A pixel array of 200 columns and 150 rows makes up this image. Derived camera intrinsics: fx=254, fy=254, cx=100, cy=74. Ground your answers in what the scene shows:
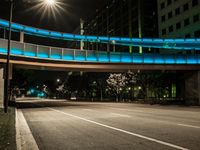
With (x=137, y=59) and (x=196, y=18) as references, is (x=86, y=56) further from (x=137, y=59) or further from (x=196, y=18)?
(x=196, y=18)

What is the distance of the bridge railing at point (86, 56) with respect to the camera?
29.8 meters

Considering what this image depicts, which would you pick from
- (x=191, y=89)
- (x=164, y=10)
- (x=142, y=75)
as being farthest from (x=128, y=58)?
(x=164, y=10)

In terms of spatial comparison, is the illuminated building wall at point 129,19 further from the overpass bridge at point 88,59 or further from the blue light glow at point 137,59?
the blue light glow at point 137,59

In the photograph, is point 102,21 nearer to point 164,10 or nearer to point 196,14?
point 164,10

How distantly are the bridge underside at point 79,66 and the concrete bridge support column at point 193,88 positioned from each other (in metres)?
1.40

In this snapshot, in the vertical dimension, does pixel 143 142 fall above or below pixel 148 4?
below

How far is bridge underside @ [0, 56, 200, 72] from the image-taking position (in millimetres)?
31509

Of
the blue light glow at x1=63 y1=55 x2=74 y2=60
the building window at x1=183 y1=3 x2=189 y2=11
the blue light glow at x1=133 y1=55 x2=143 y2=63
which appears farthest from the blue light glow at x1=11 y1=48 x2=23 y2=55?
the building window at x1=183 y1=3 x2=189 y2=11

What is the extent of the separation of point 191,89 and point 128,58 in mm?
11290

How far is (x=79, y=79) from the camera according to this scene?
99.4 m

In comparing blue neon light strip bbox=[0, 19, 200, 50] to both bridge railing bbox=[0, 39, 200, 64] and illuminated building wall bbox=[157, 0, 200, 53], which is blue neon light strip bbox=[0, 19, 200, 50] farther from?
illuminated building wall bbox=[157, 0, 200, 53]

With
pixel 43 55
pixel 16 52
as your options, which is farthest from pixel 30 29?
pixel 16 52

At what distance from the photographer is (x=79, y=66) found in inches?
1379

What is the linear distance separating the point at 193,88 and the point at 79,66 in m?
17.9
